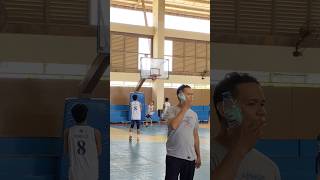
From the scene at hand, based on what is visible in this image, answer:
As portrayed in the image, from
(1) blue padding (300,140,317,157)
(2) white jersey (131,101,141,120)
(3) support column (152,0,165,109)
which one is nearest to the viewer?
(1) blue padding (300,140,317,157)

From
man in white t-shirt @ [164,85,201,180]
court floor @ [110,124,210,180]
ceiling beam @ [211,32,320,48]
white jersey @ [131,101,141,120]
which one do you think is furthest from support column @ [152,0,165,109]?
ceiling beam @ [211,32,320,48]

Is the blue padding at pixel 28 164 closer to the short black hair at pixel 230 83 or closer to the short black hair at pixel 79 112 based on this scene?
the short black hair at pixel 79 112

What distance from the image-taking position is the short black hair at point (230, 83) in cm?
182

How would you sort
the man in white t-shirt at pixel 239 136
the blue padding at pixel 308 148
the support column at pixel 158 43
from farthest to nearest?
the support column at pixel 158 43
the blue padding at pixel 308 148
the man in white t-shirt at pixel 239 136

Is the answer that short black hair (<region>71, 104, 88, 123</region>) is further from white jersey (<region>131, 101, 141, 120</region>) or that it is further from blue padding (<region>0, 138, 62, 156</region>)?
white jersey (<region>131, 101, 141, 120</region>)

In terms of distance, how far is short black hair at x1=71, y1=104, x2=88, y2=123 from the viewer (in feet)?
6.30

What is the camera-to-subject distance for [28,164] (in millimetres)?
1923

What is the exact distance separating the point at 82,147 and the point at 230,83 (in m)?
0.79

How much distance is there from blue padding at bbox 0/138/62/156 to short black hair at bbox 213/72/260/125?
777mm

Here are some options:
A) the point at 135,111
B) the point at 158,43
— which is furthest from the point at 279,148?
the point at 158,43

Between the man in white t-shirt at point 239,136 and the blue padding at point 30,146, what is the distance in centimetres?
76

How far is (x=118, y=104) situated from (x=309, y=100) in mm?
18529

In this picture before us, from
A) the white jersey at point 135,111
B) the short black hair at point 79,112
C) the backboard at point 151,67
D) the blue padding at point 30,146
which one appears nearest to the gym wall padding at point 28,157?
the blue padding at point 30,146

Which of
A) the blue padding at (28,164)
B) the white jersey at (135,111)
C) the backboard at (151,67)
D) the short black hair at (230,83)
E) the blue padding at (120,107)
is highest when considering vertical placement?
the backboard at (151,67)
